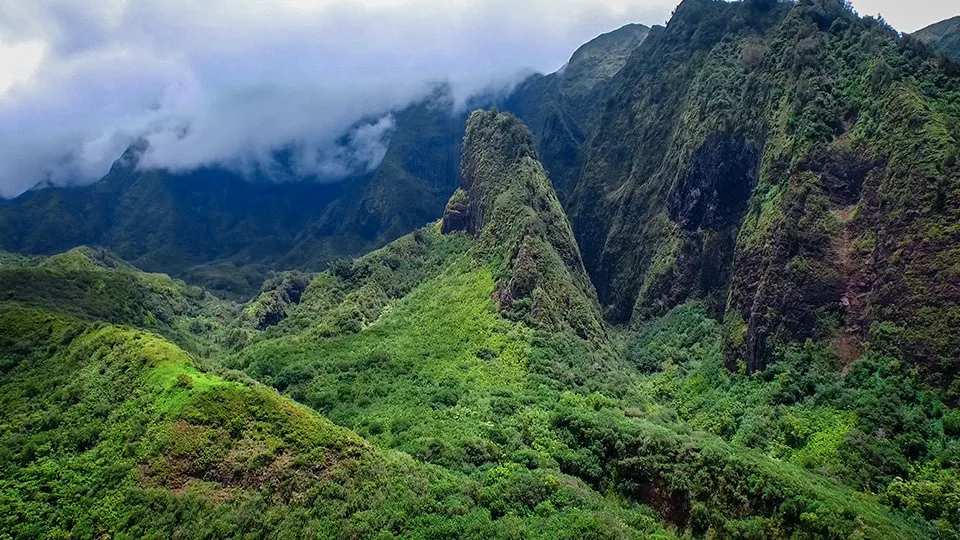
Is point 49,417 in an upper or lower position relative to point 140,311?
lower

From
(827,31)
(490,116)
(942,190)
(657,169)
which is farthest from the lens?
(490,116)

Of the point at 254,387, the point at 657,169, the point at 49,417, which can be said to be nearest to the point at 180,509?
the point at 254,387

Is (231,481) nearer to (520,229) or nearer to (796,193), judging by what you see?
(520,229)

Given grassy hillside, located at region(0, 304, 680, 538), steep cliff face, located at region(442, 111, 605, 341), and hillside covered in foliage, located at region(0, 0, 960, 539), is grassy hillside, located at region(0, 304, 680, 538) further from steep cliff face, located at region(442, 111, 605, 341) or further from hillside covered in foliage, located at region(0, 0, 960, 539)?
steep cliff face, located at region(442, 111, 605, 341)

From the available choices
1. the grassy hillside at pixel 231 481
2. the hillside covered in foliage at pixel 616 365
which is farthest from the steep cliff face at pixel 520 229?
the grassy hillside at pixel 231 481

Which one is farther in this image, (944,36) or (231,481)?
(944,36)

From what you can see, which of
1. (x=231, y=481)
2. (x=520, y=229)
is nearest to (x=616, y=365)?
(x=520, y=229)

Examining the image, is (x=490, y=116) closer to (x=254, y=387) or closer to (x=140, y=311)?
(x=140, y=311)
